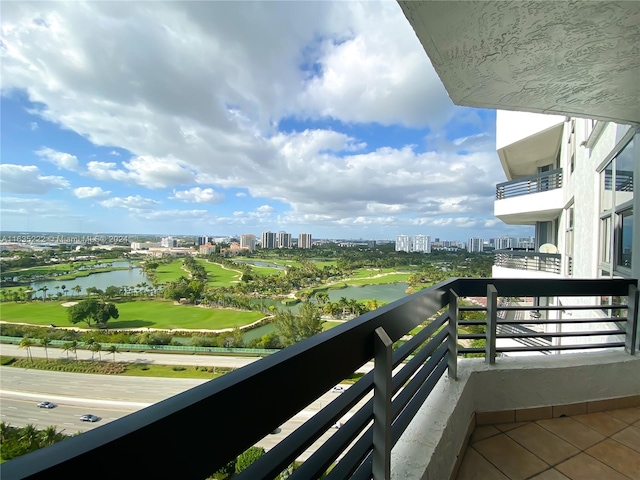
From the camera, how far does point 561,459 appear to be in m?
1.86

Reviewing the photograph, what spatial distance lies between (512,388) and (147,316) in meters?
19.4

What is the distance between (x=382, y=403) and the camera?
1.02m

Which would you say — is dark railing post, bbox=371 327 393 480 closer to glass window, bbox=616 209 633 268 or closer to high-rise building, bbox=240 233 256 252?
glass window, bbox=616 209 633 268

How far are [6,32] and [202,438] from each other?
22124mm

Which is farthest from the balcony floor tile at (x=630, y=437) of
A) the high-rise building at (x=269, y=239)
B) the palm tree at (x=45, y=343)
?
the high-rise building at (x=269, y=239)

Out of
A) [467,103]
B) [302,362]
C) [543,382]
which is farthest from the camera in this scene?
[467,103]

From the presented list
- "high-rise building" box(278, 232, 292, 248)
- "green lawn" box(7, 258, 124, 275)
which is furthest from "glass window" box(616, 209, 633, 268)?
"high-rise building" box(278, 232, 292, 248)

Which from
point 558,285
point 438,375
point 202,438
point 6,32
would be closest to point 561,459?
point 438,375

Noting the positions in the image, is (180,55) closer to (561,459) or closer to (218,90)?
(218,90)

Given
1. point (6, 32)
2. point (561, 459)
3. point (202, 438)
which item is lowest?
point (561, 459)

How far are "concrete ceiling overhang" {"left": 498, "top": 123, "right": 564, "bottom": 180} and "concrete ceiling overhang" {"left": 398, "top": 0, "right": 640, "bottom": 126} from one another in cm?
862

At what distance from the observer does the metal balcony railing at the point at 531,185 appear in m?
9.11

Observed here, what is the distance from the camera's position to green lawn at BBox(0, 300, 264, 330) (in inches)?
625

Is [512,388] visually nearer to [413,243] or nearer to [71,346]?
[413,243]
